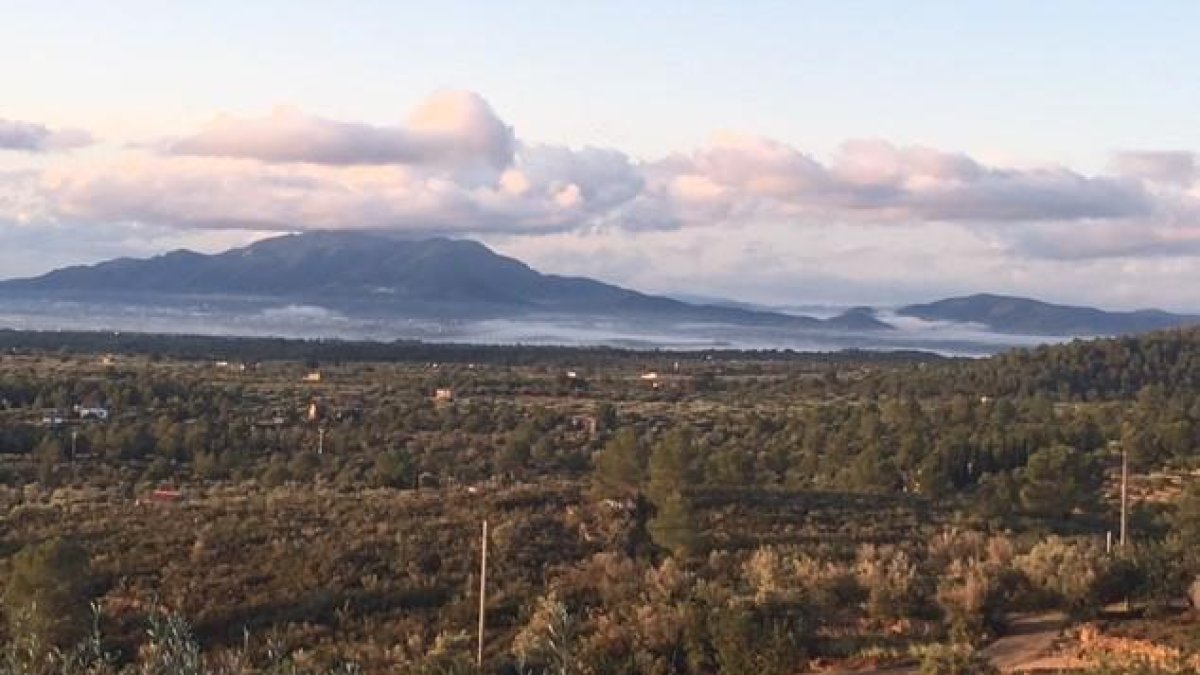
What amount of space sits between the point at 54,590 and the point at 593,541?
8.81 m

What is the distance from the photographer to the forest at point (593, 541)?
15.4m

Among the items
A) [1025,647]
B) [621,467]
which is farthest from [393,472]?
[1025,647]

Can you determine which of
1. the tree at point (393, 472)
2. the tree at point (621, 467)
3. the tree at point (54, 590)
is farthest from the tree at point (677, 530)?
the tree at point (393, 472)

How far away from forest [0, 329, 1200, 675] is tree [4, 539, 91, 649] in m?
0.04

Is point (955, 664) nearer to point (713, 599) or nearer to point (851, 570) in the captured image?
point (713, 599)

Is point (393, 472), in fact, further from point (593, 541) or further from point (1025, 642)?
point (1025, 642)

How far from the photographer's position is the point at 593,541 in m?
23.5

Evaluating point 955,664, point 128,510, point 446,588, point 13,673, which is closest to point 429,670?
point 955,664

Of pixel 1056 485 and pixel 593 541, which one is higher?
Answer: pixel 1056 485

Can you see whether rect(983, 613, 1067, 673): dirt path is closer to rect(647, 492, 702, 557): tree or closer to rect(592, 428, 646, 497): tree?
rect(647, 492, 702, 557): tree

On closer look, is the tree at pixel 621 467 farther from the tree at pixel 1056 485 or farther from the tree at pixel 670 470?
the tree at pixel 1056 485

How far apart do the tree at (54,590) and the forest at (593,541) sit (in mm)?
45

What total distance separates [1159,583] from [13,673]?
14.6 metres

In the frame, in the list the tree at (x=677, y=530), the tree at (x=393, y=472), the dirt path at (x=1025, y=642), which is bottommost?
the tree at (x=393, y=472)
